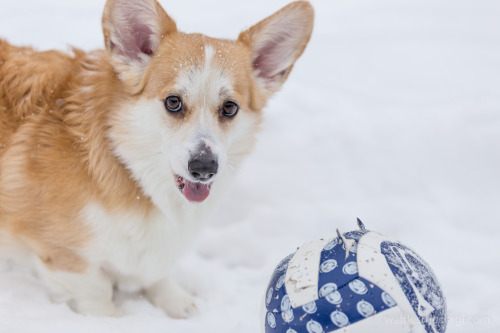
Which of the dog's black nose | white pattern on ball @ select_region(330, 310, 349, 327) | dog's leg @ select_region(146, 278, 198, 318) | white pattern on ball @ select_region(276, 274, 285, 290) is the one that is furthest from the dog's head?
white pattern on ball @ select_region(330, 310, 349, 327)

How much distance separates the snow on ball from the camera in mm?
1755

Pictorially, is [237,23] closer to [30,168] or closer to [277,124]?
[277,124]

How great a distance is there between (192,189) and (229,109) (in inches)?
15.5

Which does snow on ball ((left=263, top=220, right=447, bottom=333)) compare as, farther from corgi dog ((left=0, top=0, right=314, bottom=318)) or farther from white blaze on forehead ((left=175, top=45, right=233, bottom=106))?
white blaze on forehead ((left=175, top=45, right=233, bottom=106))

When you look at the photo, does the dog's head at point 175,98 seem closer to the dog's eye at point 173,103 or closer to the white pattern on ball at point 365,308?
the dog's eye at point 173,103

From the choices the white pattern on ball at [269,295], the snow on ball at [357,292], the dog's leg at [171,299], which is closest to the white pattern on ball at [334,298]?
the snow on ball at [357,292]

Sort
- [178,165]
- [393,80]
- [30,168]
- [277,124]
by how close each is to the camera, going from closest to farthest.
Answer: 1. [178,165]
2. [30,168]
3. [277,124]
4. [393,80]

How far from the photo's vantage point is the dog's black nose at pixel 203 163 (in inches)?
83.1

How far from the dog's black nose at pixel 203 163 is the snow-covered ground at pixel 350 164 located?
76 centimetres

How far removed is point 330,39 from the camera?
16.6ft

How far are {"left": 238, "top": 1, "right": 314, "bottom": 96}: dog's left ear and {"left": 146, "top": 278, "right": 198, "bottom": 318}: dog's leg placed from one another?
1.15 m

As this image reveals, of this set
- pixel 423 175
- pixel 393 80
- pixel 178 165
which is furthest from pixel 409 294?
pixel 393 80

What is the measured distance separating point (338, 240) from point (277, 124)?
6.38ft

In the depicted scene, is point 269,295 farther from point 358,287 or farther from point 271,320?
point 358,287
